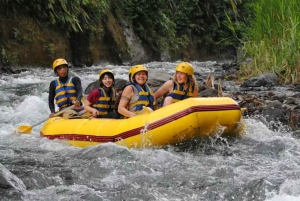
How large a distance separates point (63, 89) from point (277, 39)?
4.63 metres

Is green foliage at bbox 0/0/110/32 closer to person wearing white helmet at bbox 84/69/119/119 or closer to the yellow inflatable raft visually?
person wearing white helmet at bbox 84/69/119/119

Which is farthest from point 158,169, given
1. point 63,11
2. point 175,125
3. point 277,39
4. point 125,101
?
point 63,11

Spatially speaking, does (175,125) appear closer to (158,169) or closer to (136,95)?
(158,169)

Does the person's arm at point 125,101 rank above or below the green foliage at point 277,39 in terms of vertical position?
below

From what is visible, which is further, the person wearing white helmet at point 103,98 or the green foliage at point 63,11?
the green foliage at point 63,11

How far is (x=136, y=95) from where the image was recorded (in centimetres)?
619

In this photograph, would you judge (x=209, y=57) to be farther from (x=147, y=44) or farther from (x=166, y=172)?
(x=166, y=172)

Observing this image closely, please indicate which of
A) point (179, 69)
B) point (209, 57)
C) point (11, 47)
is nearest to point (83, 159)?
point (179, 69)

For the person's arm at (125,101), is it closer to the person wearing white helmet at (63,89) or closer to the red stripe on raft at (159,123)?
the red stripe on raft at (159,123)

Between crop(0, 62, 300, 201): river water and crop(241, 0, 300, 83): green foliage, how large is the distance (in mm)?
2859

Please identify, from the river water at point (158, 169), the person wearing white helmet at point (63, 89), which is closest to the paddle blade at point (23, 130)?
the river water at point (158, 169)

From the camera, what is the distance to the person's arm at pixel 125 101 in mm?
6032

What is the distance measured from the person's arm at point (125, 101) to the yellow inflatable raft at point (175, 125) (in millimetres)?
306

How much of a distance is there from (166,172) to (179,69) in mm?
2072
